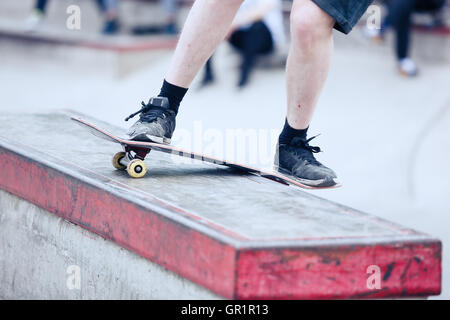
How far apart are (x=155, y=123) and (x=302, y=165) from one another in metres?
0.60

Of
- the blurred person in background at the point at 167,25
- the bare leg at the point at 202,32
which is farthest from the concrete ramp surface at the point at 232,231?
the blurred person in background at the point at 167,25

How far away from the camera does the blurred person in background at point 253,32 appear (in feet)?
21.2

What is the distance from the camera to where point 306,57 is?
2.70 metres

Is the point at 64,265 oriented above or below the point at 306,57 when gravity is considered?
below

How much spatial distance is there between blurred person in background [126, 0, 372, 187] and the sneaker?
346 cm

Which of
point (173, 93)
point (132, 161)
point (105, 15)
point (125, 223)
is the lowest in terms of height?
point (125, 223)

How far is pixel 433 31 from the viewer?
21.2 ft

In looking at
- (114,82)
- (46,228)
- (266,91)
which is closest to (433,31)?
(266,91)

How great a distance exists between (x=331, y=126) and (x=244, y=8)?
1.48m

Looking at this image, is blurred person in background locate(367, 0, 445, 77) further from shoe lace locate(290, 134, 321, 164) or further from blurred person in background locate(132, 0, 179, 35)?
shoe lace locate(290, 134, 321, 164)

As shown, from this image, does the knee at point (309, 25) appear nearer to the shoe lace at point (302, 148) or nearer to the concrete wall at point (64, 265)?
the shoe lace at point (302, 148)

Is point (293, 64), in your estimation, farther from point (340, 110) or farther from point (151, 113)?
point (340, 110)

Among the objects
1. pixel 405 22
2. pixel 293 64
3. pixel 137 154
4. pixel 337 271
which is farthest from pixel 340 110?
pixel 337 271

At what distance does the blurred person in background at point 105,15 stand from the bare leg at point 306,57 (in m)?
5.54
